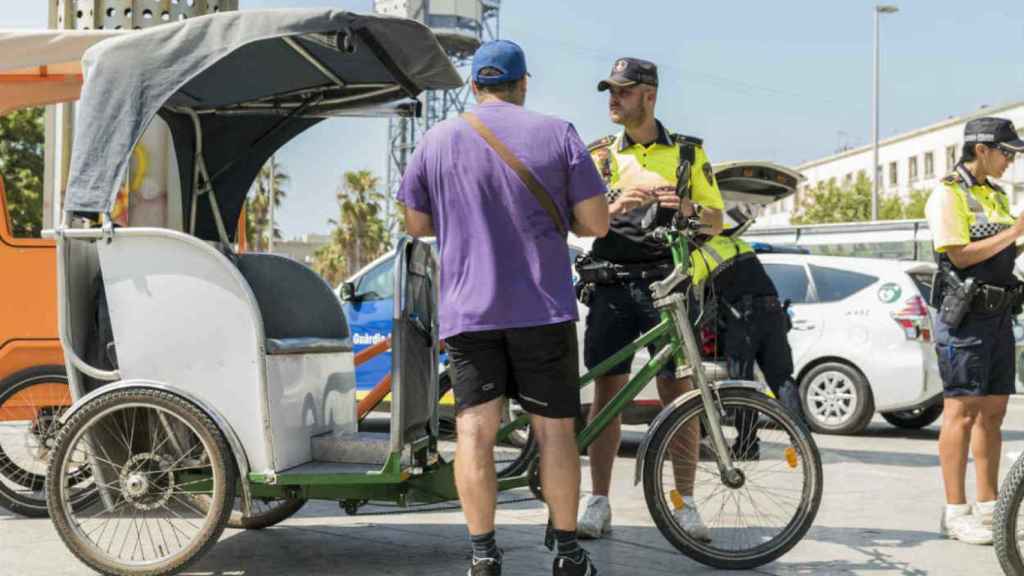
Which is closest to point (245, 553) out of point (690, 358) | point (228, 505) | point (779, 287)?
point (228, 505)

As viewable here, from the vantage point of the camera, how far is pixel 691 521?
5336mm

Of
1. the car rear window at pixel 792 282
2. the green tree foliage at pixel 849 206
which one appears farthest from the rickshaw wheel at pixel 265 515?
the green tree foliage at pixel 849 206

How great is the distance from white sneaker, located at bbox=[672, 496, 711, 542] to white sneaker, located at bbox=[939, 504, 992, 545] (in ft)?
4.64

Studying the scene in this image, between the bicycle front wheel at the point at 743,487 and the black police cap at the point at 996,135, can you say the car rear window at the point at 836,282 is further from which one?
the bicycle front wheel at the point at 743,487

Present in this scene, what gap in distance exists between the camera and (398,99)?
254 inches

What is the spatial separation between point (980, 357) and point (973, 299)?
26 cm

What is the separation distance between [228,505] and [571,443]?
4.46 feet

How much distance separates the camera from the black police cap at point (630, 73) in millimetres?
5809

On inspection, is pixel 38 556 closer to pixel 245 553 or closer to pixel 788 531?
pixel 245 553

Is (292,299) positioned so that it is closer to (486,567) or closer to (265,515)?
(265,515)

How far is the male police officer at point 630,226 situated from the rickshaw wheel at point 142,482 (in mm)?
1678

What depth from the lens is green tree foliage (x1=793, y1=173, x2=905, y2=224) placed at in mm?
58562

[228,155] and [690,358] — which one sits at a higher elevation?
[228,155]

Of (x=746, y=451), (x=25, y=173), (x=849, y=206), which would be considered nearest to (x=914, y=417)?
(x=746, y=451)
